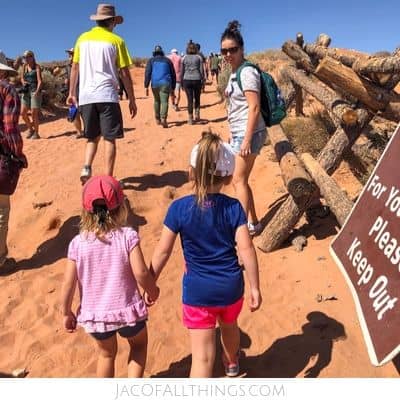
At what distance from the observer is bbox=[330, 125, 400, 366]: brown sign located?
2.00 m

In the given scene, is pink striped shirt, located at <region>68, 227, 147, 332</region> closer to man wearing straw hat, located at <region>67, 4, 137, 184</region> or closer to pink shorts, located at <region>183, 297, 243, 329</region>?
pink shorts, located at <region>183, 297, 243, 329</region>

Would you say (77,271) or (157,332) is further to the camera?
(157,332)

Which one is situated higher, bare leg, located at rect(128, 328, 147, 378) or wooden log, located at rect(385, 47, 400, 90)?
wooden log, located at rect(385, 47, 400, 90)

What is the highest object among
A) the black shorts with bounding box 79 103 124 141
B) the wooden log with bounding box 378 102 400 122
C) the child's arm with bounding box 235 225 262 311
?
the wooden log with bounding box 378 102 400 122

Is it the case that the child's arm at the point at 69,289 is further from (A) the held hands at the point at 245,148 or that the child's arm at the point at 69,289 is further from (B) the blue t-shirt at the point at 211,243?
(A) the held hands at the point at 245,148

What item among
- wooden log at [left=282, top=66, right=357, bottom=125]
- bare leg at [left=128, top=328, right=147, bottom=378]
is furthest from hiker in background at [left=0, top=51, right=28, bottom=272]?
wooden log at [left=282, top=66, right=357, bottom=125]

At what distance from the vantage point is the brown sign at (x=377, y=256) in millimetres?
1999

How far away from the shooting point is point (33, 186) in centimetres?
642

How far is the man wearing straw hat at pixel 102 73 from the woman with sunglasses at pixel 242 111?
1497 mm

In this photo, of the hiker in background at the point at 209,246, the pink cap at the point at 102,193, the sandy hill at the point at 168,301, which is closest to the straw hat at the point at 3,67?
the sandy hill at the point at 168,301

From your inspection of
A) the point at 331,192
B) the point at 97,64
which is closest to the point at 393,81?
the point at 331,192

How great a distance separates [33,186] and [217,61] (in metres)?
15.6

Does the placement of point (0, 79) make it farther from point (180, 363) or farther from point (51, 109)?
point (51, 109)

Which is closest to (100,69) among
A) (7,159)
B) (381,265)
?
(7,159)
